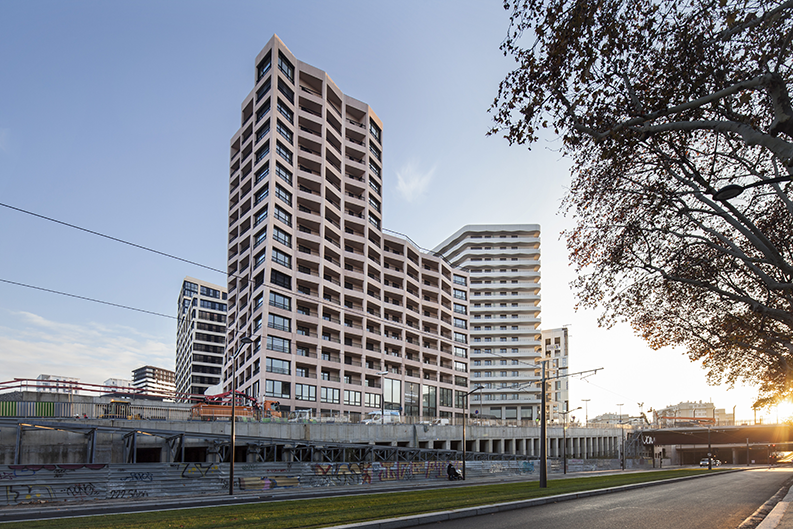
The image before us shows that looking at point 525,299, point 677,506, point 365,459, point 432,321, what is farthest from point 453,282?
point 677,506

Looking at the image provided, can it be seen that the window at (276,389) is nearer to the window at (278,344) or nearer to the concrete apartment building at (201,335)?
the window at (278,344)

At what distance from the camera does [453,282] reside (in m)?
103

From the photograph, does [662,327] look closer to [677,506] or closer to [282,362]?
[677,506]

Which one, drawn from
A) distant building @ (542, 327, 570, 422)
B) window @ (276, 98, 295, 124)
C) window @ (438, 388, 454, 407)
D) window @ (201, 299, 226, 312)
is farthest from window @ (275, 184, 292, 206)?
distant building @ (542, 327, 570, 422)

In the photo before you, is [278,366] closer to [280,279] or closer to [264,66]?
[280,279]

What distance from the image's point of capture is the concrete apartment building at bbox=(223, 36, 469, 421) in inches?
2467

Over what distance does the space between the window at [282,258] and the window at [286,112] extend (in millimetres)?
17101

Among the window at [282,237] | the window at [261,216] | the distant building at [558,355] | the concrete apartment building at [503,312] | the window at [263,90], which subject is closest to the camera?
the window at [282,237]

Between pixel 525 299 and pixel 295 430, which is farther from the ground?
pixel 525 299

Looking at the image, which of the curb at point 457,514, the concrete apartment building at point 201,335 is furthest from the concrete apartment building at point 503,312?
the curb at point 457,514

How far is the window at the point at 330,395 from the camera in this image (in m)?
65.4

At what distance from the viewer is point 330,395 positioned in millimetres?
66375

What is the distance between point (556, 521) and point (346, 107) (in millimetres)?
74051

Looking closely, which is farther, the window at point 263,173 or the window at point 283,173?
the window at point 283,173
